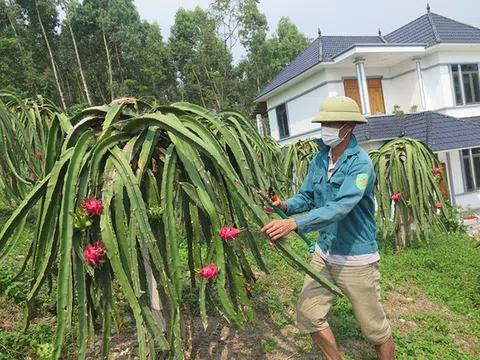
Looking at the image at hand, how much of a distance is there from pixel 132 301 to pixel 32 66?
22.6 metres

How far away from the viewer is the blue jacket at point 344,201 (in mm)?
2225

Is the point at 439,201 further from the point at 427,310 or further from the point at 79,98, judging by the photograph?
the point at 79,98

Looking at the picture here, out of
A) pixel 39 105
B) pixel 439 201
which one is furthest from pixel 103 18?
pixel 439 201

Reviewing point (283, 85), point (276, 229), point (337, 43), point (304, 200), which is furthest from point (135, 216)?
point (337, 43)

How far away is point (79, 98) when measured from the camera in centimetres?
2478

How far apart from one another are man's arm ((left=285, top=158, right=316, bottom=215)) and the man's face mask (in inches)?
9.0

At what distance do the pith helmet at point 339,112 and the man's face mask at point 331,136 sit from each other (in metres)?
0.07

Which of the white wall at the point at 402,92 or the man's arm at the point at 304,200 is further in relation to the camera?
the white wall at the point at 402,92

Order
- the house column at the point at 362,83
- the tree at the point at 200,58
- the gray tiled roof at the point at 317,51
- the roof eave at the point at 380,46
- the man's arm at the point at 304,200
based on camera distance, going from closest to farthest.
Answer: the man's arm at the point at 304,200, the roof eave at the point at 380,46, the house column at the point at 362,83, the gray tiled roof at the point at 317,51, the tree at the point at 200,58

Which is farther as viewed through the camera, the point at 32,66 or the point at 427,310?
the point at 32,66

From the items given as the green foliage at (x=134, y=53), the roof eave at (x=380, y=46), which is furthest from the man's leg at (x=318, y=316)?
the green foliage at (x=134, y=53)

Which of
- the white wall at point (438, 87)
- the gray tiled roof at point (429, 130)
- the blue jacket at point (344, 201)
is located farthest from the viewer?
the white wall at point (438, 87)

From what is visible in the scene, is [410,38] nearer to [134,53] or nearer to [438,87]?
[438,87]

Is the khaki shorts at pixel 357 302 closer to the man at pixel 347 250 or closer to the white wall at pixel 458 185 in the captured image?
the man at pixel 347 250
